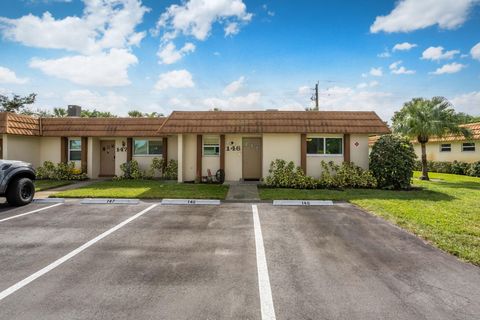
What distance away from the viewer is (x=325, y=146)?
14594 millimetres

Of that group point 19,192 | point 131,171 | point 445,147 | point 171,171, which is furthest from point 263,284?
point 445,147

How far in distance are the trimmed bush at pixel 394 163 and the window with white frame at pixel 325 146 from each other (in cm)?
186

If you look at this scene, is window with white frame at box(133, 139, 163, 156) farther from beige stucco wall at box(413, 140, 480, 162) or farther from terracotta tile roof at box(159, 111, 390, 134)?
beige stucco wall at box(413, 140, 480, 162)

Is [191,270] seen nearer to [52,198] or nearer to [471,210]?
[52,198]

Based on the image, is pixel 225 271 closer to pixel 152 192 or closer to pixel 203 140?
pixel 152 192

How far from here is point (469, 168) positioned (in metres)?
21.1

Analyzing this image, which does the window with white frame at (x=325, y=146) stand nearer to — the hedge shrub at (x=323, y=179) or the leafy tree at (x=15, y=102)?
the hedge shrub at (x=323, y=179)

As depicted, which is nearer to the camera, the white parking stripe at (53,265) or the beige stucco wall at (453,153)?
the white parking stripe at (53,265)

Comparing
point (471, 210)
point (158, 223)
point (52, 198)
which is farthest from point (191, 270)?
point (471, 210)

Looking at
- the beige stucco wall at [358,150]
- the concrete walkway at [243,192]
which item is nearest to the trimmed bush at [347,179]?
the beige stucco wall at [358,150]

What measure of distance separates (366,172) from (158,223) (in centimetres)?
1056

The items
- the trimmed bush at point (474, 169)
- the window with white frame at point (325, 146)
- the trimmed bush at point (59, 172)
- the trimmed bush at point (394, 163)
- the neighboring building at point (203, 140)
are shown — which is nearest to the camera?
the trimmed bush at point (394, 163)

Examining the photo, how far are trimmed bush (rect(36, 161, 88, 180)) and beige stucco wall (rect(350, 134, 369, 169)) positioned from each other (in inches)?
594

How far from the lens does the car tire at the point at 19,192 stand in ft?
29.7
